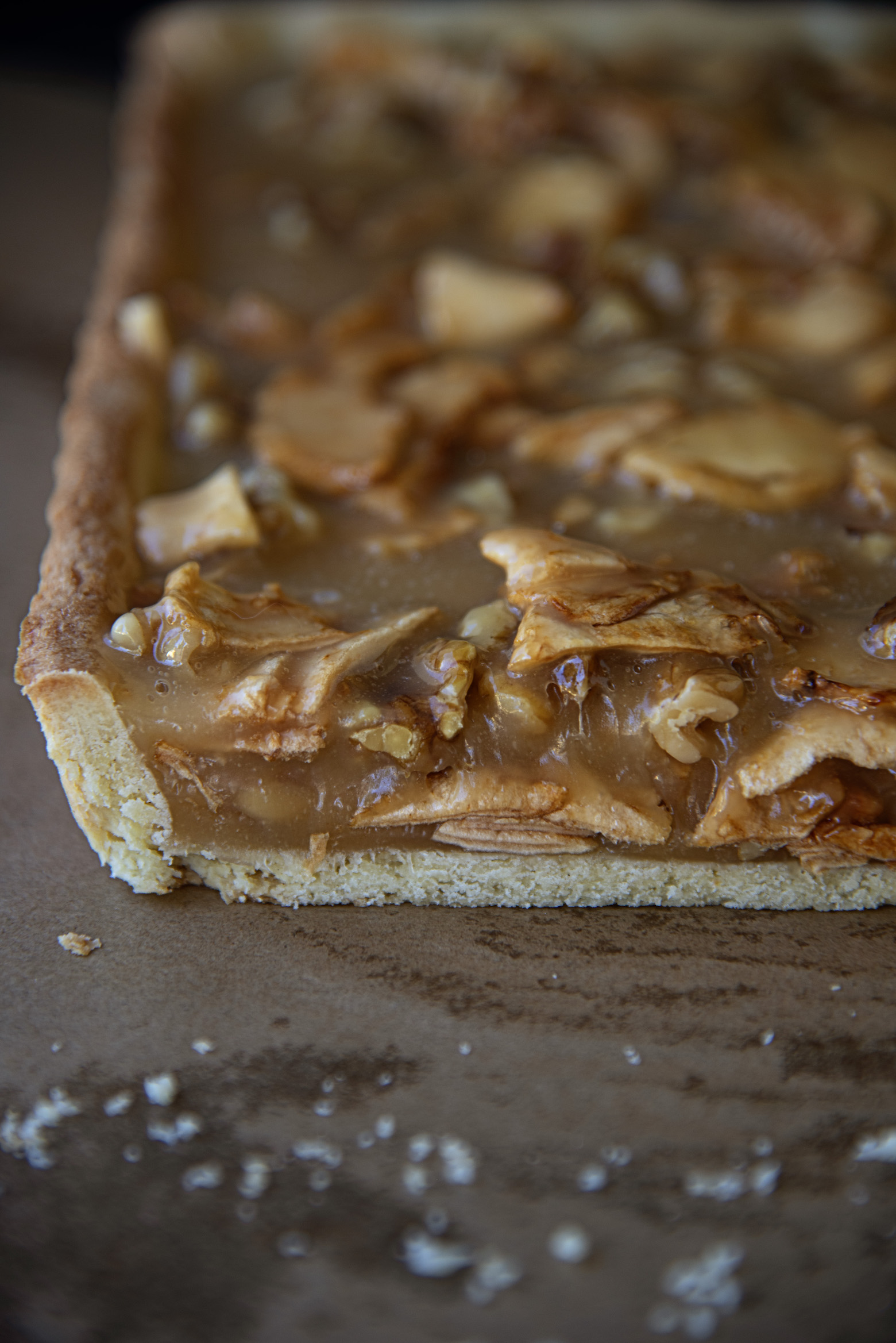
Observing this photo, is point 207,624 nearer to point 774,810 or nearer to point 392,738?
point 392,738

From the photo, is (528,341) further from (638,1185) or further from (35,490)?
(638,1185)

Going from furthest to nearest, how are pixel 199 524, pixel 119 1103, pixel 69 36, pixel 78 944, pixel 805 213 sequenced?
pixel 69 36, pixel 805 213, pixel 199 524, pixel 78 944, pixel 119 1103

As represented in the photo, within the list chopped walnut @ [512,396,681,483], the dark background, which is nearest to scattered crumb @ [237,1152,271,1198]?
chopped walnut @ [512,396,681,483]

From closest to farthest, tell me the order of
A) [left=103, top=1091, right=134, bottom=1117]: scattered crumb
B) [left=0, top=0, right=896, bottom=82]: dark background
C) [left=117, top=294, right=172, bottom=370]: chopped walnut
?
[left=103, top=1091, right=134, bottom=1117]: scattered crumb
[left=117, top=294, right=172, bottom=370]: chopped walnut
[left=0, top=0, right=896, bottom=82]: dark background

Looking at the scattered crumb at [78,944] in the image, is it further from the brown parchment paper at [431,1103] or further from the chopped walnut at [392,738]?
the chopped walnut at [392,738]

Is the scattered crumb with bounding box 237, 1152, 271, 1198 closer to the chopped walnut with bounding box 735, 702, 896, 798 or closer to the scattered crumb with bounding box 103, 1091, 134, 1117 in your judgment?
the scattered crumb with bounding box 103, 1091, 134, 1117

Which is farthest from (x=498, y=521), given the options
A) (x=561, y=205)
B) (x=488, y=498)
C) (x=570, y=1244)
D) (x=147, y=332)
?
(x=561, y=205)

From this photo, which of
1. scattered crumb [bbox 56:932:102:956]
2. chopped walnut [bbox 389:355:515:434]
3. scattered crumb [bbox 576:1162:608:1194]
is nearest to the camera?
scattered crumb [bbox 576:1162:608:1194]
